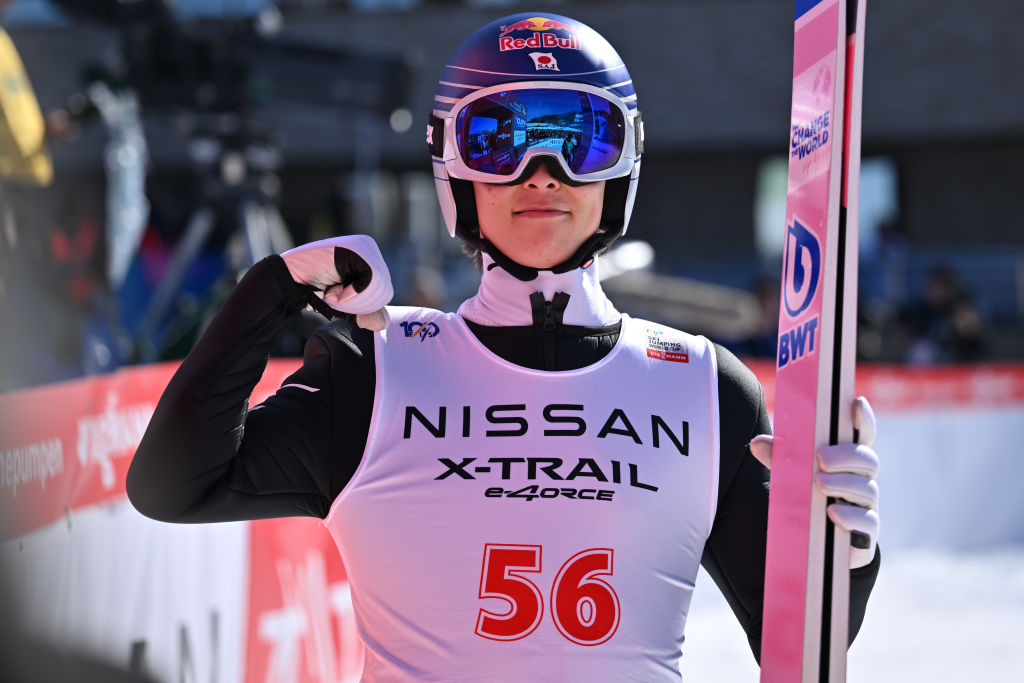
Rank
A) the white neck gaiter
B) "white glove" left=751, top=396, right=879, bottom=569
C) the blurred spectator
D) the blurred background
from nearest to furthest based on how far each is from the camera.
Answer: "white glove" left=751, top=396, right=879, bottom=569 → the white neck gaiter → the blurred background → the blurred spectator

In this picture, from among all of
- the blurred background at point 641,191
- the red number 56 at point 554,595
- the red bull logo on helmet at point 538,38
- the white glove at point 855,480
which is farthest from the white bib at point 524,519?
the blurred background at point 641,191

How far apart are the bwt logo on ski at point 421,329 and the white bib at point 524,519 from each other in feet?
0.18

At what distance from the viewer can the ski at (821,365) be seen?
193 centimetres

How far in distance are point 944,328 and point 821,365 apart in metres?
9.11

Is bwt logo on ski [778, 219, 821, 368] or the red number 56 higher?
bwt logo on ski [778, 219, 821, 368]

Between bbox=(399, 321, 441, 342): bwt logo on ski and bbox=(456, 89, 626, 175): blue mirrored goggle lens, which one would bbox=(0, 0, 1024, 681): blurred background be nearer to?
bbox=(399, 321, 441, 342): bwt logo on ski

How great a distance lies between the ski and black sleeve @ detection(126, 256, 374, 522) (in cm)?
72

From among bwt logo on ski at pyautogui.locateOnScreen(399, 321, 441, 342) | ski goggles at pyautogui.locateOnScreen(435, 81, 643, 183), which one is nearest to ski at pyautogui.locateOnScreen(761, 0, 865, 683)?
ski goggles at pyautogui.locateOnScreen(435, 81, 643, 183)

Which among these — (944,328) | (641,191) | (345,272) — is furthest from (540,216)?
(641,191)

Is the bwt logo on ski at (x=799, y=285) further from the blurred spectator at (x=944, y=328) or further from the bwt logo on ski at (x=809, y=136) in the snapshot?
the blurred spectator at (x=944, y=328)

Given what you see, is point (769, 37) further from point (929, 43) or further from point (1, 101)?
point (1, 101)

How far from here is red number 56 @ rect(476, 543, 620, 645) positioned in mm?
2082

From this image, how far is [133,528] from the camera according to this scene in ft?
9.81

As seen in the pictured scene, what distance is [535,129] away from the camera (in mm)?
2232
